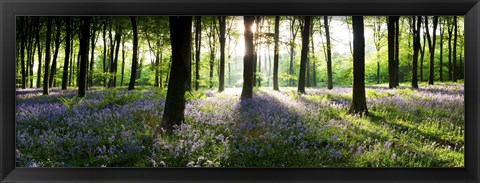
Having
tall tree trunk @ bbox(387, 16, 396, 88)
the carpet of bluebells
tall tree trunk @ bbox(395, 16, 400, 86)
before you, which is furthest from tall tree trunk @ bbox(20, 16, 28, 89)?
tall tree trunk @ bbox(395, 16, 400, 86)

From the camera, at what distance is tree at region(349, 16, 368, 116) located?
4.77 meters

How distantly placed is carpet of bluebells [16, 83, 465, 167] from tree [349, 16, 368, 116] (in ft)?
0.35

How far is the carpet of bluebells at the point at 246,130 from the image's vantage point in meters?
4.65

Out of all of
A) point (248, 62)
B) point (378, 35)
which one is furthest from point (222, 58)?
point (378, 35)

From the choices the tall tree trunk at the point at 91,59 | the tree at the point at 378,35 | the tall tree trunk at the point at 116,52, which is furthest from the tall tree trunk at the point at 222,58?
the tree at the point at 378,35

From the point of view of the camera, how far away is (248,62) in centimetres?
501

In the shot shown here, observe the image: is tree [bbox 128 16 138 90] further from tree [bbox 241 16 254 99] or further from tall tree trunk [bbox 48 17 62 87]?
tree [bbox 241 16 254 99]

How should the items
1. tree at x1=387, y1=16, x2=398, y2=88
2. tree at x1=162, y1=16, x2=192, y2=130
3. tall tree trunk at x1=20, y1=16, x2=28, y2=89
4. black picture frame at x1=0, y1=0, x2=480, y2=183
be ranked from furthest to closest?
tree at x1=162, y1=16, x2=192, y2=130 → tree at x1=387, y1=16, x2=398, y2=88 → tall tree trunk at x1=20, y1=16, x2=28, y2=89 → black picture frame at x1=0, y1=0, x2=480, y2=183

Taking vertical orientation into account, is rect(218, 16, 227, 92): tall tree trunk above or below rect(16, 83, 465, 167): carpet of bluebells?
above

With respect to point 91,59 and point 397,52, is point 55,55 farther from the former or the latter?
point 397,52
